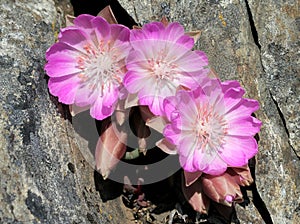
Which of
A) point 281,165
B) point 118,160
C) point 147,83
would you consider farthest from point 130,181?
point 281,165

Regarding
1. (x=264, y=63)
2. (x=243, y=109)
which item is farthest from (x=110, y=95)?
(x=264, y=63)

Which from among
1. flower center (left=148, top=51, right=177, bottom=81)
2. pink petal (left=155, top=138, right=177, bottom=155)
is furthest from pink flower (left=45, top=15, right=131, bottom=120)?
pink petal (left=155, top=138, right=177, bottom=155)

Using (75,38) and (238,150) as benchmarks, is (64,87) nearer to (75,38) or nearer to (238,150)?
(75,38)

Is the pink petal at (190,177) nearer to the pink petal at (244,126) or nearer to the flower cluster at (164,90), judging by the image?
the flower cluster at (164,90)

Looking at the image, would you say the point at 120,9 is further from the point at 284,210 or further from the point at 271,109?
the point at 284,210

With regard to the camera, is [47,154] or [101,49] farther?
[101,49]
